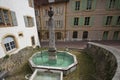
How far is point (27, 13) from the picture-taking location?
410 inches

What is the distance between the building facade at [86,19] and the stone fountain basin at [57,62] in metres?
9.25

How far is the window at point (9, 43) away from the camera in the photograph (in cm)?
769

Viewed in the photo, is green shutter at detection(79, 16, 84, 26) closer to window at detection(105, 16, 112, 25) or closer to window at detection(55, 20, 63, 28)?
window at detection(55, 20, 63, 28)

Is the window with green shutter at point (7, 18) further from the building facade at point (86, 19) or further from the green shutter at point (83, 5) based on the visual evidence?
the green shutter at point (83, 5)

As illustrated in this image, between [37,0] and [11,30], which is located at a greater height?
[37,0]

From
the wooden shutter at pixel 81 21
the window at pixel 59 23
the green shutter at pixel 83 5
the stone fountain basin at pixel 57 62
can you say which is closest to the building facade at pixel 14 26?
the stone fountain basin at pixel 57 62

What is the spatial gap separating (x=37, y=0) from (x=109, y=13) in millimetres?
15378

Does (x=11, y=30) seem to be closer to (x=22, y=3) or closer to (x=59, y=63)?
(x=22, y=3)

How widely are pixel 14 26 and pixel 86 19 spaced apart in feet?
42.9

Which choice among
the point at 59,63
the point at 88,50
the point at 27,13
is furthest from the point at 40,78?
the point at 27,13

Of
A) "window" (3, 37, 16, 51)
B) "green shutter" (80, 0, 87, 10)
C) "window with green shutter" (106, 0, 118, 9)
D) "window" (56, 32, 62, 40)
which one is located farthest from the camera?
"window" (56, 32, 62, 40)

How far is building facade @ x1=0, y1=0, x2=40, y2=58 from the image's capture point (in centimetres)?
725

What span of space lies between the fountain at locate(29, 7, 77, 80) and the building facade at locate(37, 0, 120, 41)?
9.25 meters

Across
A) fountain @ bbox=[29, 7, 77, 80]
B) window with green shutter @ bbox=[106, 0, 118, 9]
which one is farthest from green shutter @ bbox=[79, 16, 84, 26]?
fountain @ bbox=[29, 7, 77, 80]
